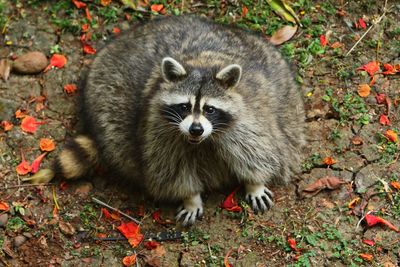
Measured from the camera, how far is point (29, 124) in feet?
14.4

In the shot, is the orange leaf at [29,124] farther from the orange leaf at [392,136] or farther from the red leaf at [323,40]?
the orange leaf at [392,136]

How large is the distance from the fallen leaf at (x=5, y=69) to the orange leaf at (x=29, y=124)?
40 centimetres

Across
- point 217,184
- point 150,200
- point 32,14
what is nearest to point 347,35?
point 217,184

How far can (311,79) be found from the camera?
177 inches

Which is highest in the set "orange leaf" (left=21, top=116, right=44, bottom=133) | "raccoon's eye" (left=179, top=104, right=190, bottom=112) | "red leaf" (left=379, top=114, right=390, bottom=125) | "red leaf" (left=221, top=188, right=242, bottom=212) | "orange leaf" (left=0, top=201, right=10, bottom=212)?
"raccoon's eye" (left=179, top=104, right=190, bottom=112)

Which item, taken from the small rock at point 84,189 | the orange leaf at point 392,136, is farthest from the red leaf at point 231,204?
the orange leaf at point 392,136

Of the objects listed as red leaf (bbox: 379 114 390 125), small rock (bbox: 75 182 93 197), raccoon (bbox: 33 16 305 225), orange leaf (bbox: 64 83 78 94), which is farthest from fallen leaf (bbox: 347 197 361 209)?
orange leaf (bbox: 64 83 78 94)

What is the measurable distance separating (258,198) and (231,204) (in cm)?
16

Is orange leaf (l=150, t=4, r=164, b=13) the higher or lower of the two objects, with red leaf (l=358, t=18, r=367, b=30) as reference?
lower

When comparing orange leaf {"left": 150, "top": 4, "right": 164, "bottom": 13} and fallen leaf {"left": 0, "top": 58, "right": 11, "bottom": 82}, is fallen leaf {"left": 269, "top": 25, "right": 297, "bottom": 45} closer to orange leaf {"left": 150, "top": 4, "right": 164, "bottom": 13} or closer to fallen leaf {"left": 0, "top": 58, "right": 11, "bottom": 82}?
orange leaf {"left": 150, "top": 4, "right": 164, "bottom": 13}

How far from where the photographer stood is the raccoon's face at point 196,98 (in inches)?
133

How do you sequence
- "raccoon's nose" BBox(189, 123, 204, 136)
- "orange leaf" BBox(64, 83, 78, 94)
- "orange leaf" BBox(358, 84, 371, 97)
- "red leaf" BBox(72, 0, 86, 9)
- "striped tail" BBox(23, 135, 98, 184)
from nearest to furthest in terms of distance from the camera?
"raccoon's nose" BBox(189, 123, 204, 136)
"striped tail" BBox(23, 135, 98, 184)
"orange leaf" BBox(358, 84, 371, 97)
"orange leaf" BBox(64, 83, 78, 94)
"red leaf" BBox(72, 0, 86, 9)

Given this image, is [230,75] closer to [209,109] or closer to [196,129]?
[209,109]

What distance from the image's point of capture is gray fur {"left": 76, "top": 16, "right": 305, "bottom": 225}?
3623mm
